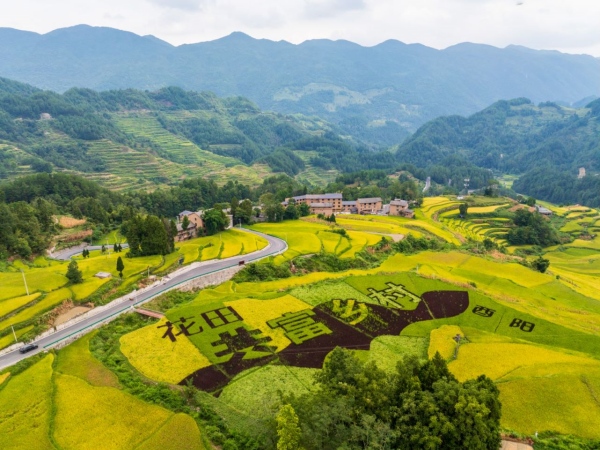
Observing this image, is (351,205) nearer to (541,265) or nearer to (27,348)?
(541,265)

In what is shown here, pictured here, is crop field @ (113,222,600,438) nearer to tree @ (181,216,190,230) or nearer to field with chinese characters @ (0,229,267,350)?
field with chinese characters @ (0,229,267,350)

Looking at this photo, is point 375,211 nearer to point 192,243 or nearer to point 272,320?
point 192,243

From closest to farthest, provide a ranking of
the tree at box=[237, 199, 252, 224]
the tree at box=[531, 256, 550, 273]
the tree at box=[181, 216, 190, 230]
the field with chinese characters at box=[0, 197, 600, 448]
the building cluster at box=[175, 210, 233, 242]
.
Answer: the field with chinese characters at box=[0, 197, 600, 448]
the tree at box=[531, 256, 550, 273]
the tree at box=[181, 216, 190, 230]
the building cluster at box=[175, 210, 233, 242]
the tree at box=[237, 199, 252, 224]

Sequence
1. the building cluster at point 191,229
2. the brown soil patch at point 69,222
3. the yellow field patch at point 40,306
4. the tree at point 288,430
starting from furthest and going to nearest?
the brown soil patch at point 69,222, the building cluster at point 191,229, the yellow field patch at point 40,306, the tree at point 288,430

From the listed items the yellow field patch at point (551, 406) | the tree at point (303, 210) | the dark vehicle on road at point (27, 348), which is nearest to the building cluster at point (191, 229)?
the tree at point (303, 210)

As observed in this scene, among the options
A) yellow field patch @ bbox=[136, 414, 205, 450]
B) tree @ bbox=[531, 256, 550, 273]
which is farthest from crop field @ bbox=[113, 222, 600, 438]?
tree @ bbox=[531, 256, 550, 273]

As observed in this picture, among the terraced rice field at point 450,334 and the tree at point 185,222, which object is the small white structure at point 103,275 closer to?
the terraced rice field at point 450,334
